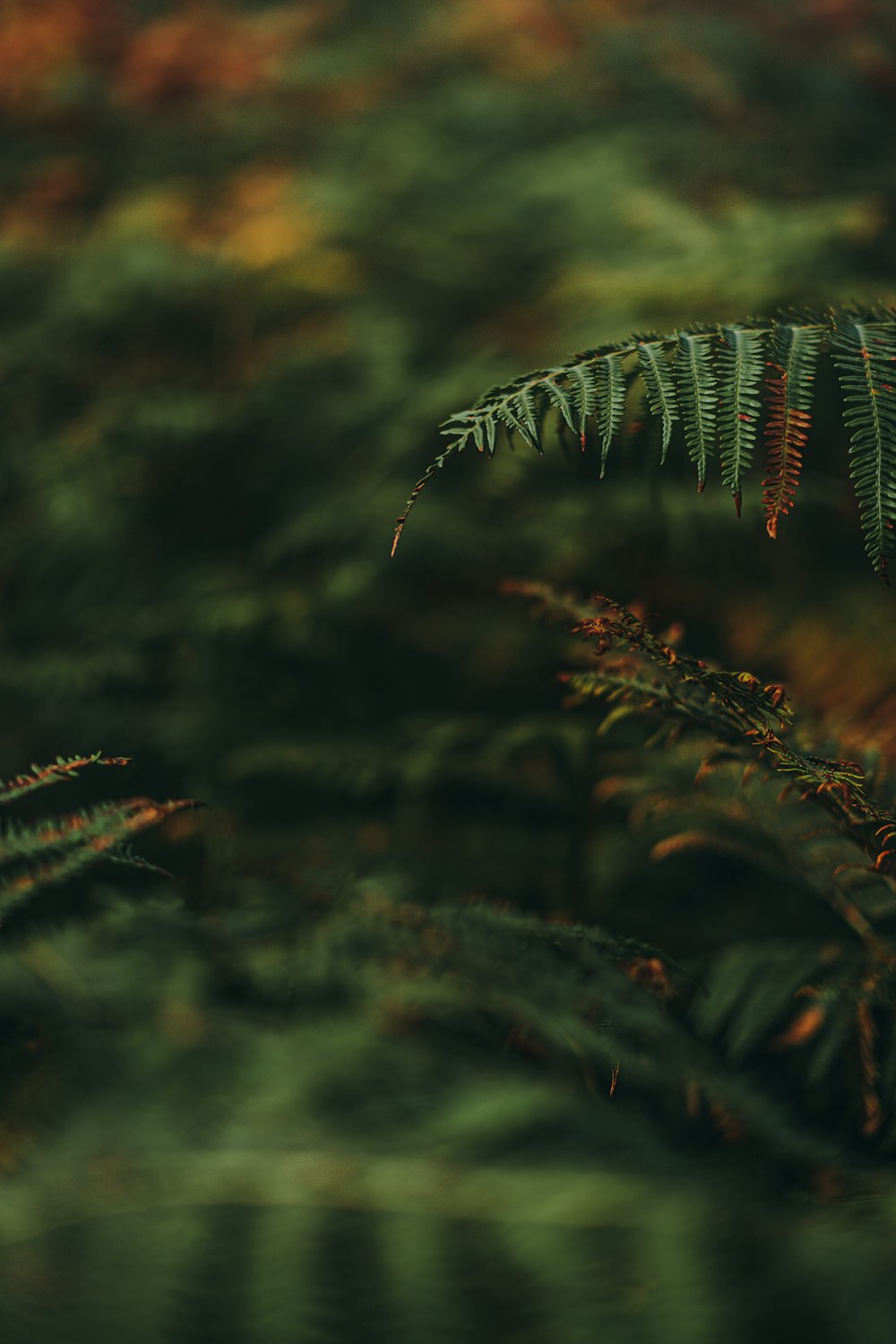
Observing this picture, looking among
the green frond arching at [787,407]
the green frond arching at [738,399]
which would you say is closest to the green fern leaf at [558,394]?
the green frond arching at [738,399]

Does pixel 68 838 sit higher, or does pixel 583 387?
pixel 583 387

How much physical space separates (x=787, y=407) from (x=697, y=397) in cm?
6

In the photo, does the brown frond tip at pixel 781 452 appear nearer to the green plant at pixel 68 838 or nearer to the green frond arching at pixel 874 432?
the green frond arching at pixel 874 432

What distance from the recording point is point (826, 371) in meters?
1.52

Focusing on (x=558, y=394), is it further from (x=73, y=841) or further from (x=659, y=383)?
(x=73, y=841)

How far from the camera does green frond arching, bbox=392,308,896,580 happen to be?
2.13 feet

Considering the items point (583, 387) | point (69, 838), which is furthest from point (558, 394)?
point (69, 838)

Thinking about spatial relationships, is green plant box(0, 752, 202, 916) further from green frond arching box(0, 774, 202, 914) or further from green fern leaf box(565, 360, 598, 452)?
green fern leaf box(565, 360, 598, 452)

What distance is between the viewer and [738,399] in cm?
68

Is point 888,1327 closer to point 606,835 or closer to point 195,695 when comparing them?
point 606,835

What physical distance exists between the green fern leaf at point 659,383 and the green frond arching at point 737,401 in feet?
0.11

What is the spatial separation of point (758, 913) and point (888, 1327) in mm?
572

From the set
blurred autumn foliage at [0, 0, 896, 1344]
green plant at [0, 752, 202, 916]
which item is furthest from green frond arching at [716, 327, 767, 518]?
green plant at [0, 752, 202, 916]

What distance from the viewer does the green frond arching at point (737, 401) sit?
2.18ft
